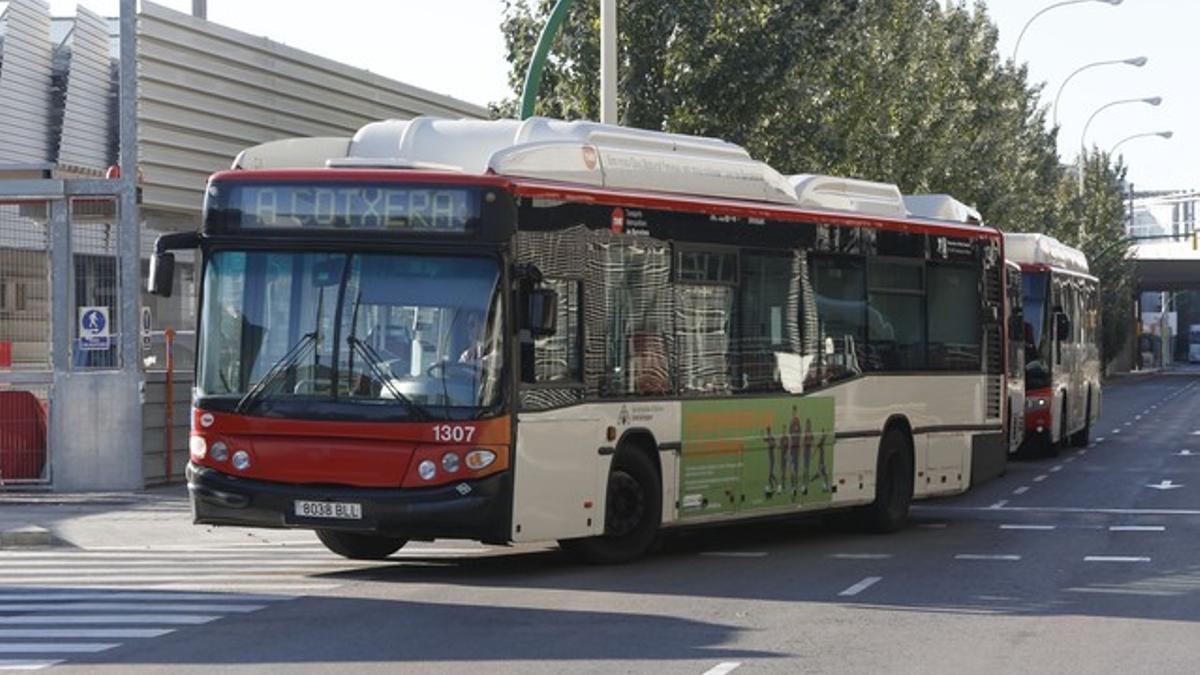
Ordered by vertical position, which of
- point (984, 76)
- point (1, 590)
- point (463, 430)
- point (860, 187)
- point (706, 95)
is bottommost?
point (1, 590)

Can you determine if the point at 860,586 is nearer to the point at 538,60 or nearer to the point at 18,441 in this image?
the point at 538,60

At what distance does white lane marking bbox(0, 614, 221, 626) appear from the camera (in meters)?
14.4

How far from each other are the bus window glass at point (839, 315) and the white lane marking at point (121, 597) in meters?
6.81

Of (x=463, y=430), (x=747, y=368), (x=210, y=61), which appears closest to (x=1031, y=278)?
(x=210, y=61)

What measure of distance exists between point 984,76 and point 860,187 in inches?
1446

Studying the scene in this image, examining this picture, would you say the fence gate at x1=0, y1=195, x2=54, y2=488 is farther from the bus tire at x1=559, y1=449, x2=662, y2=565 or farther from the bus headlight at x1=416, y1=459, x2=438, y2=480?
the bus headlight at x1=416, y1=459, x2=438, y2=480

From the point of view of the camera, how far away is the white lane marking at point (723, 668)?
38.9 feet

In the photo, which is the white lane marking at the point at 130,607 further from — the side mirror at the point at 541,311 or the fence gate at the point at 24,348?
the fence gate at the point at 24,348

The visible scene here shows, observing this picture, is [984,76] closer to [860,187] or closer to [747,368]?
[860,187]

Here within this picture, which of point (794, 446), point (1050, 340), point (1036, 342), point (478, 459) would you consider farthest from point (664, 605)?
point (1050, 340)

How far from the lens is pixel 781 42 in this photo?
1289 inches

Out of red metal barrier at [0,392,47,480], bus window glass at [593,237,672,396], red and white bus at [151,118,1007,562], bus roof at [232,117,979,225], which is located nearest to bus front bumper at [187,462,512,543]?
red and white bus at [151,118,1007,562]

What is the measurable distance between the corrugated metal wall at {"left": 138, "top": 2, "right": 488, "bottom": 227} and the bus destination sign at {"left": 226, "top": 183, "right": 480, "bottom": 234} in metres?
12.0

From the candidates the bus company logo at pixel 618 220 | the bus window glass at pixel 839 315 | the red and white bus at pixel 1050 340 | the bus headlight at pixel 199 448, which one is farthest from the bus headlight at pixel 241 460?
the red and white bus at pixel 1050 340
